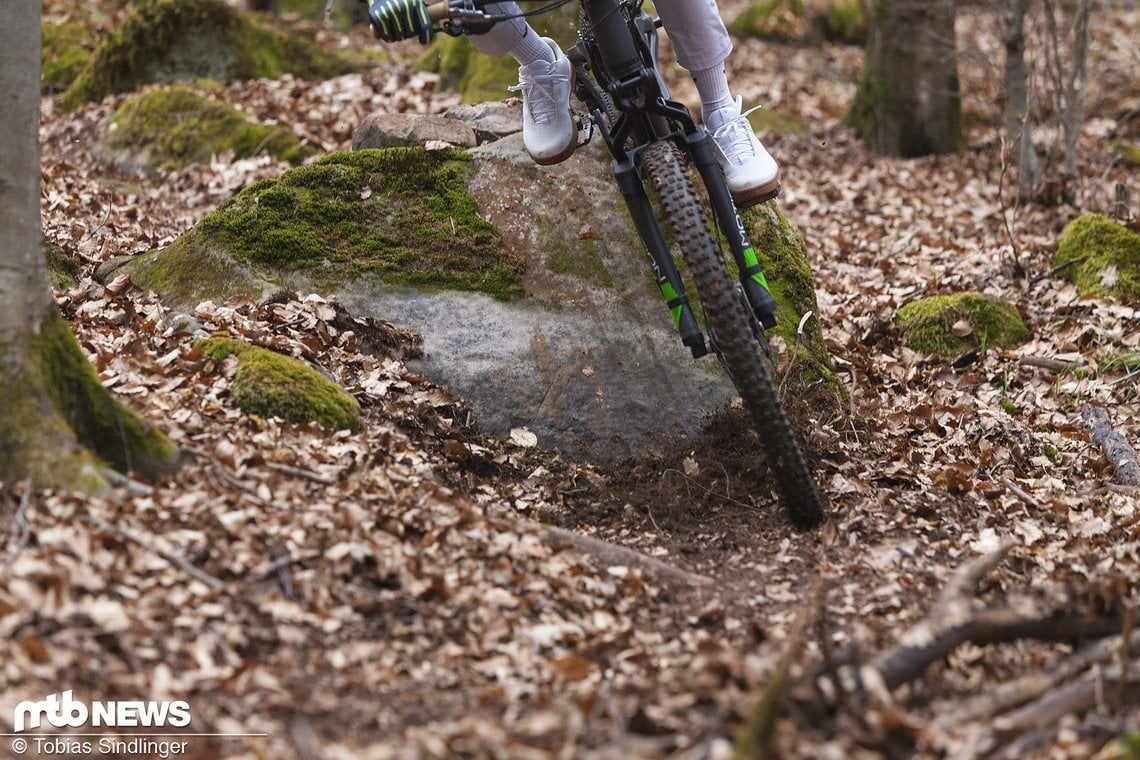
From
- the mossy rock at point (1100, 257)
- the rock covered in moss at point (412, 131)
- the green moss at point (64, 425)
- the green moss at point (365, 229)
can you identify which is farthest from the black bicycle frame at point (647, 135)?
the mossy rock at point (1100, 257)

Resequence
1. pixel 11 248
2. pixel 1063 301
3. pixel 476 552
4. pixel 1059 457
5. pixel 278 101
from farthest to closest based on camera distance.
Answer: pixel 278 101 → pixel 1063 301 → pixel 1059 457 → pixel 476 552 → pixel 11 248

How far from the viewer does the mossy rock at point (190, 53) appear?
33.2 ft

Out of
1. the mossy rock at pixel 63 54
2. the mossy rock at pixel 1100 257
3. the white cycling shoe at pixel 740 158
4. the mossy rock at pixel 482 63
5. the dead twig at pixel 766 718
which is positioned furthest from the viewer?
the mossy rock at pixel 63 54

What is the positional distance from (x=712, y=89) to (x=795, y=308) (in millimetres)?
1362

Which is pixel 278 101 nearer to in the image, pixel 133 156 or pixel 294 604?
pixel 133 156

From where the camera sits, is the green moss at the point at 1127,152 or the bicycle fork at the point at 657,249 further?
the green moss at the point at 1127,152

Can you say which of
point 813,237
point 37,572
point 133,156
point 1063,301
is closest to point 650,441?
point 37,572

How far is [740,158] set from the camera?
15.3ft

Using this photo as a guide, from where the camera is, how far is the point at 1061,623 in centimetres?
304

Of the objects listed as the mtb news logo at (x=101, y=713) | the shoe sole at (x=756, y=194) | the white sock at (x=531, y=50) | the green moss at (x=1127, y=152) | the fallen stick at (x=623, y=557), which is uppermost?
the white sock at (x=531, y=50)

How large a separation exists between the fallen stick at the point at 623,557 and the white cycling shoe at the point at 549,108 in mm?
1809

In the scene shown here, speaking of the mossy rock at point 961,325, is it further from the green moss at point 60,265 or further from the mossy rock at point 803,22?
the mossy rock at point 803,22

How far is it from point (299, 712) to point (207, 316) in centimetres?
250

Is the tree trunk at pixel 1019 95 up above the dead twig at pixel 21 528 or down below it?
above
